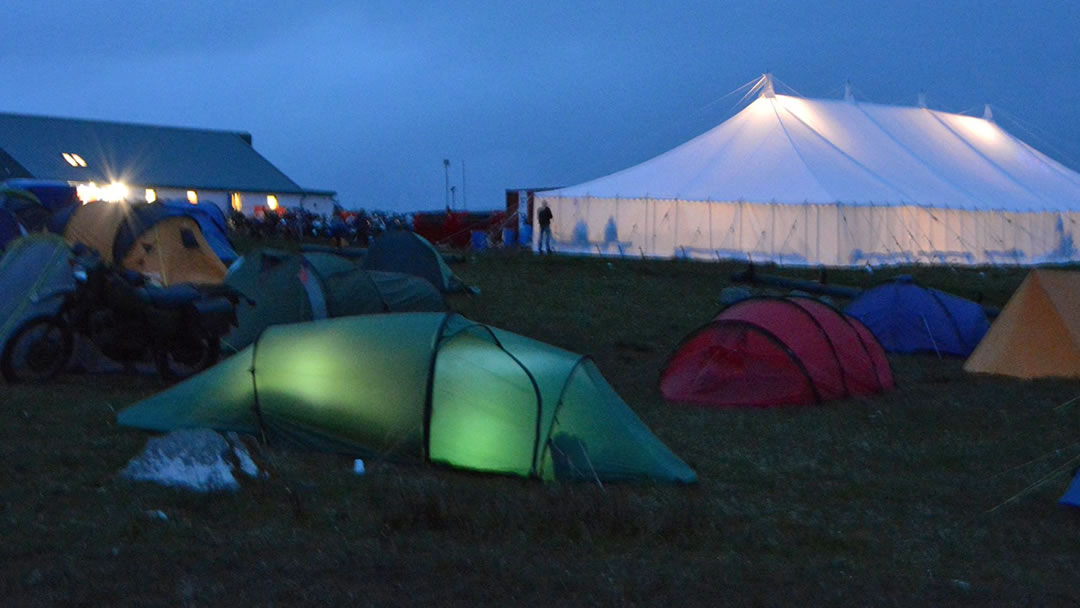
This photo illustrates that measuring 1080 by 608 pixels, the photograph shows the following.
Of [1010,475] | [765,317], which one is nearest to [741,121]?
[765,317]

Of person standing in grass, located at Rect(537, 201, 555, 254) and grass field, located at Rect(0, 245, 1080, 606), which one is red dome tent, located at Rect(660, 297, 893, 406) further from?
person standing in grass, located at Rect(537, 201, 555, 254)

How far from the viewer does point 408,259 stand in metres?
22.2

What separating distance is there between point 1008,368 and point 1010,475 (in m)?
6.02

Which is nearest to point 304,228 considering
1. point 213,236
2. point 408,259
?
point 213,236

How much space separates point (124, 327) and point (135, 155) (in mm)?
42838

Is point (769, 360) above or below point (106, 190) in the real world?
below

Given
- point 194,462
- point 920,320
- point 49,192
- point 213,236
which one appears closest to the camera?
point 194,462

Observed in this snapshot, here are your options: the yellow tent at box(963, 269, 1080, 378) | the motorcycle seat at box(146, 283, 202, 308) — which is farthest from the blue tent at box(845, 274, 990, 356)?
the motorcycle seat at box(146, 283, 202, 308)

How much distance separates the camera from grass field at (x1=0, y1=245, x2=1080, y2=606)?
580 centimetres

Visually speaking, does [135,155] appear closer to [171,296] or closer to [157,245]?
[157,245]

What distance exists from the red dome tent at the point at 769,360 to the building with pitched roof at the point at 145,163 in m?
36.8

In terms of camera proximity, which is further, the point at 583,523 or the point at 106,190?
the point at 106,190

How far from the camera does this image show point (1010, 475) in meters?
9.65

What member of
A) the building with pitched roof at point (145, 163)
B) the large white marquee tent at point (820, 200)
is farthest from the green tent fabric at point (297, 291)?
the building with pitched roof at point (145, 163)
